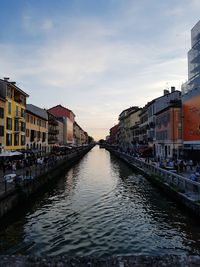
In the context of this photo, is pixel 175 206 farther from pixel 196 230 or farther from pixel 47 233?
pixel 47 233

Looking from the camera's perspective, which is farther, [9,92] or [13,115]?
[13,115]

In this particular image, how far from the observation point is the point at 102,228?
60.6ft

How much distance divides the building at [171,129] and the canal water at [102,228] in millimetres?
29315

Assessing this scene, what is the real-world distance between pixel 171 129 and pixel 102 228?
42.8 m

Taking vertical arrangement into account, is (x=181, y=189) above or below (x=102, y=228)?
above

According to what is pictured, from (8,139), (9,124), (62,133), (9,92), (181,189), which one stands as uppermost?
(9,92)

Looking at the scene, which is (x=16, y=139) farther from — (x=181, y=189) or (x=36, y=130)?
(x=181, y=189)

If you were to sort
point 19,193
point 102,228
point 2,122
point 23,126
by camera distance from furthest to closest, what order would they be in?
point 23,126
point 2,122
point 19,193
point 102,228

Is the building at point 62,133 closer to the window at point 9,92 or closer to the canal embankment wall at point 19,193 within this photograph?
the window at point 9,92

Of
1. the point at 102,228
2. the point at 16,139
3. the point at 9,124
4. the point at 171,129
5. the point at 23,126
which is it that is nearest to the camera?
the point at 102,228

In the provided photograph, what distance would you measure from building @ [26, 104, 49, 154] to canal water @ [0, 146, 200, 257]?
99.0 ft

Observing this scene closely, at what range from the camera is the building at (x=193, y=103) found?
46125 mm

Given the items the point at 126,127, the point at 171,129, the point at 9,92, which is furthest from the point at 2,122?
the point at 126,127

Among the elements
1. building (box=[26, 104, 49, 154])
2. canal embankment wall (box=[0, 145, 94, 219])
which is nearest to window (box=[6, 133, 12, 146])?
building (box=[26, 104, 49, 154])
